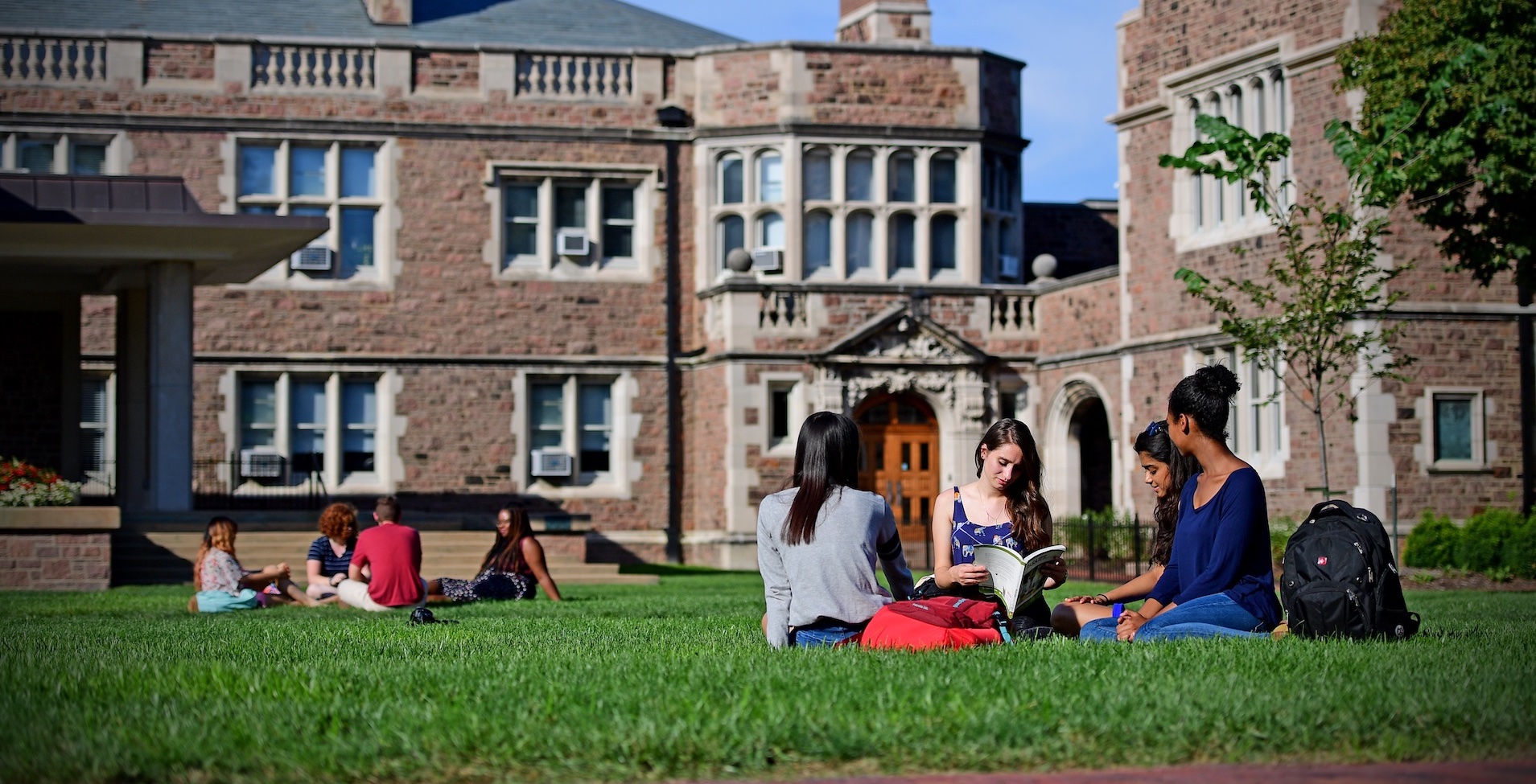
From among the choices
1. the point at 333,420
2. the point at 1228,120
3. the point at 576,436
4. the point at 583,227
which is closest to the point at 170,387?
the point at 333,420

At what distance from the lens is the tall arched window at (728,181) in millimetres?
29312

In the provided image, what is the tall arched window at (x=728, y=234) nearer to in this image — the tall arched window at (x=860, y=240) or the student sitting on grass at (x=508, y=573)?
the tall arched window at (x=860, y=240)

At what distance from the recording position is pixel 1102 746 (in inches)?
238

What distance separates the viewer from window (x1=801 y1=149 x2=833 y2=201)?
29047 millimetres

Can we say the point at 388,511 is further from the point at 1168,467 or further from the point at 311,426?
the point at 311,426

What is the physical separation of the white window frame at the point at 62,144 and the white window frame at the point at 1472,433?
738 inches

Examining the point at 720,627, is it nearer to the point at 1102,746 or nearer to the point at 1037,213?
the point at 1102,746

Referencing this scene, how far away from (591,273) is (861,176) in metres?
4.54

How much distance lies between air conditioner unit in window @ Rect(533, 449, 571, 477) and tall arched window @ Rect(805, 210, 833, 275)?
4.78 meters

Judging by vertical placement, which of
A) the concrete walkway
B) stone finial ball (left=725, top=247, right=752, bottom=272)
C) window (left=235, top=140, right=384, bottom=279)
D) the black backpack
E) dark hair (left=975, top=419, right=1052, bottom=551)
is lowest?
the concrete walkway

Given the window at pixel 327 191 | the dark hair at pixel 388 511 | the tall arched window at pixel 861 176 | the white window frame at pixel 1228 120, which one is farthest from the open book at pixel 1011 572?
the window at pixel 327 191

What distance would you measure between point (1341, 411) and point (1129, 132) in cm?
586

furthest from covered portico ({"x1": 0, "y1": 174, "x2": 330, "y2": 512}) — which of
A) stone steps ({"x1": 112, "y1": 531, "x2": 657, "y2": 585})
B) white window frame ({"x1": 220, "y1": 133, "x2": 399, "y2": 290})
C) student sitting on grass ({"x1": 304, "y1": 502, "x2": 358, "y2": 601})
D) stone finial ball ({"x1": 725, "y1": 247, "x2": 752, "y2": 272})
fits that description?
stone finial ball ({"x1": 725, "y1": 247, "x2": 752, "y2": 272})

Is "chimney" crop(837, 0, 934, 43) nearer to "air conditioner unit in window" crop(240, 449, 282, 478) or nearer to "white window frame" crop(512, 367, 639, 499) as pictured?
"white window frame" crop(512, 367, 639, 499)
